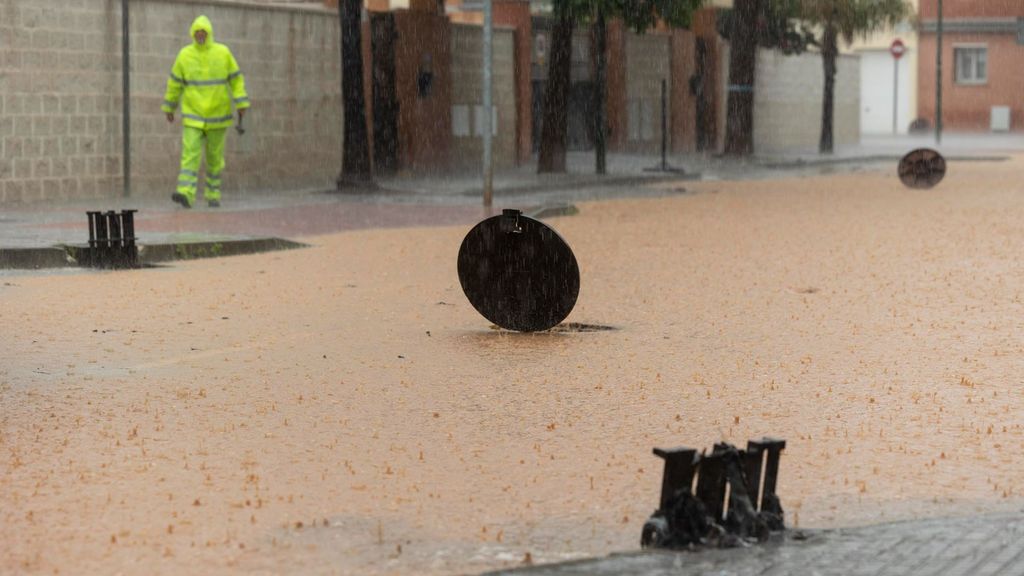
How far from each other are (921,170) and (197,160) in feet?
36.4

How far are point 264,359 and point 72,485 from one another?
321cm

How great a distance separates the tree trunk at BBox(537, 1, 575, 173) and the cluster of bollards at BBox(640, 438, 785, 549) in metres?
24.8

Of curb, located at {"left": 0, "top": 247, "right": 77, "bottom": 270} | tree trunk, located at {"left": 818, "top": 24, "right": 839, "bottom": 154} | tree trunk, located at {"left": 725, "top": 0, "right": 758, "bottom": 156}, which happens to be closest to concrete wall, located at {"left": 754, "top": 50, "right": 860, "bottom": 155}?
tree trunk, located at {"left": 818, "top": 24, "right": 839, "bottom": 154}

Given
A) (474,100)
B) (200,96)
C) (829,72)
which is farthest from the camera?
(829,72)

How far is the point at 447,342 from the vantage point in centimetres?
1065

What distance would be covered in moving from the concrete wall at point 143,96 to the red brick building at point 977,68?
44145 mm

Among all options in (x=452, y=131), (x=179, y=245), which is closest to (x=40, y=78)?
Answer: (x=179, y=245)

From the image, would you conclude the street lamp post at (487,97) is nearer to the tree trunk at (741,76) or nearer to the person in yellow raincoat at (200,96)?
the person in yellow raincoat at (200,96)

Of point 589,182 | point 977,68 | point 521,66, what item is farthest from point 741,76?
point 977,68

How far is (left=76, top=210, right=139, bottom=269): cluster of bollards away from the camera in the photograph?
1501cm

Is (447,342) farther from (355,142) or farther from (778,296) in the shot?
(355,142)

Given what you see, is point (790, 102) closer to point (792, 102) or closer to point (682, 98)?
point (792, 102)

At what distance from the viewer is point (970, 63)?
6962cm

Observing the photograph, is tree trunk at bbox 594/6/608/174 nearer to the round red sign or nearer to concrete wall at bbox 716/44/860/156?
concrete wall at bbox 716/44/860/156
